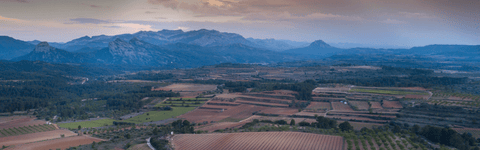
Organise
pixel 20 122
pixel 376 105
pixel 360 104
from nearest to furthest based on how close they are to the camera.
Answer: pixel 20 122, pixel 376 105, pixel 360 104

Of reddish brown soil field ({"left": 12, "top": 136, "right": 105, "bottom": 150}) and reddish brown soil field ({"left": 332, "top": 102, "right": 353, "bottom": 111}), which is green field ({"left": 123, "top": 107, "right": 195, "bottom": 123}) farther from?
reddish brown soil field ({"left": 332, "top": 102, "right": 353, "bottom": 111})

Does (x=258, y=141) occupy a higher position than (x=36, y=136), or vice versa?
(x=258, y=141)

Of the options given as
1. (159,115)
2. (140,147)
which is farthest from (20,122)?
(140,147)

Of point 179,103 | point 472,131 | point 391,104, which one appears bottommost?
point 179,103

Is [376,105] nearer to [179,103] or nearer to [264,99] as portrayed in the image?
[264,99]

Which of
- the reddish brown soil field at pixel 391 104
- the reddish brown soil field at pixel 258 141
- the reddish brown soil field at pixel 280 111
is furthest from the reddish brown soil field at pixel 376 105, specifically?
the reddish brown soil field at pixel 258 141

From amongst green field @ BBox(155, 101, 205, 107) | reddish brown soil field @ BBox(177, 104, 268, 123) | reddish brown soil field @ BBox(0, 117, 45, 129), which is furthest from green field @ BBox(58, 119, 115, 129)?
green field @ BBox(155, 101, 205, 107)

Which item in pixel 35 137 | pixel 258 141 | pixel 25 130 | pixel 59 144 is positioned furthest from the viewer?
pixel 25 130
